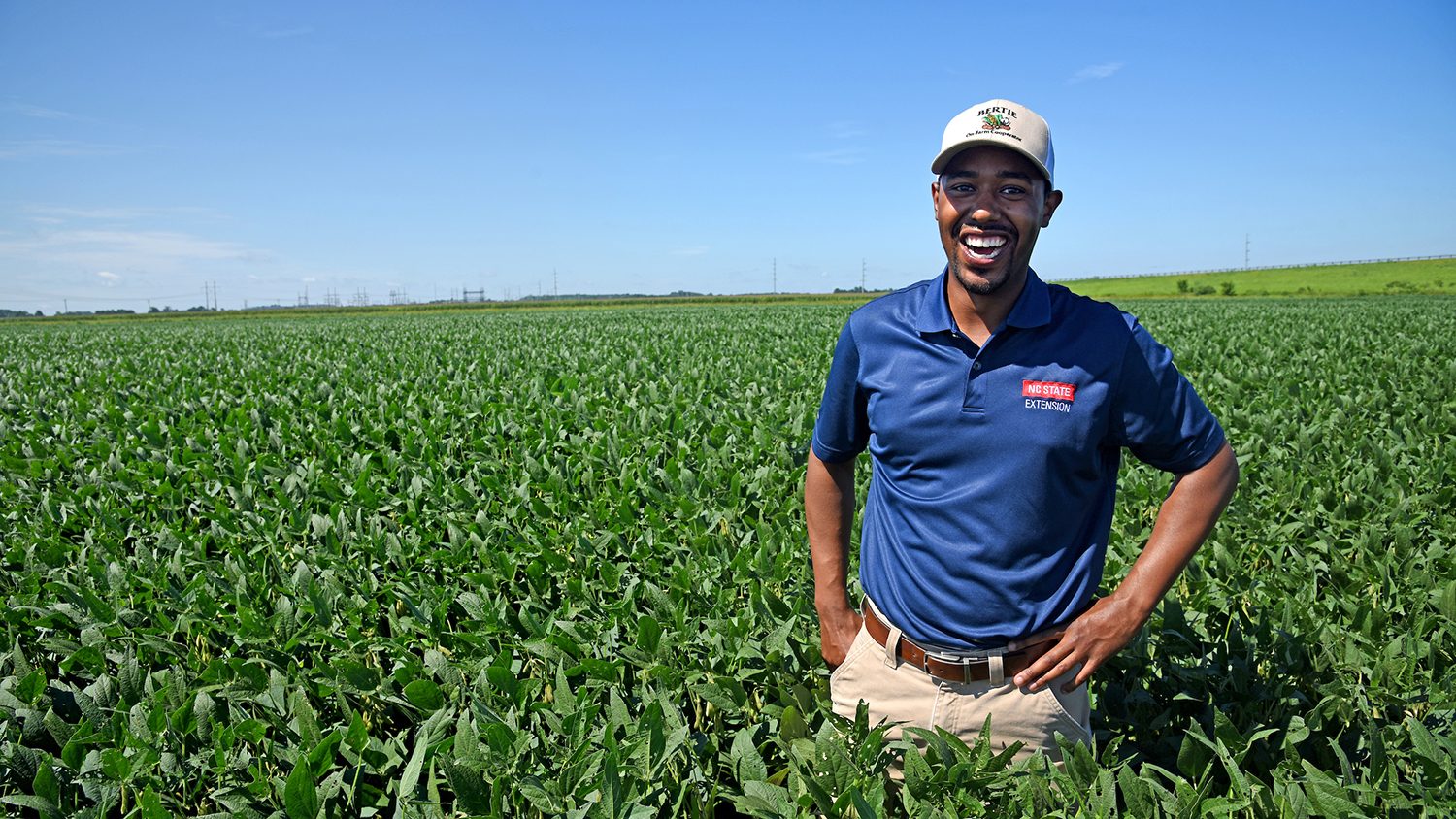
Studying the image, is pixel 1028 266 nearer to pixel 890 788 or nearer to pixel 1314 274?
pixel 890 788

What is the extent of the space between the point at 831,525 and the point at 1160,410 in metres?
1.08

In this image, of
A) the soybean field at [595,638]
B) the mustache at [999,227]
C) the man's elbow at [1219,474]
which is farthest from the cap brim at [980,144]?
the soybean field at [595,638]

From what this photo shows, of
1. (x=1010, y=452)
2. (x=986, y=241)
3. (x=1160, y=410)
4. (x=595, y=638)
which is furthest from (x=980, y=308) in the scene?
(x=595, y=638)

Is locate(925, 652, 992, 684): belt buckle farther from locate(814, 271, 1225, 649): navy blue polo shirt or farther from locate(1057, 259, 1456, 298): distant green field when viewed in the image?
locate(1057, 259, 1456, 298): distant green field

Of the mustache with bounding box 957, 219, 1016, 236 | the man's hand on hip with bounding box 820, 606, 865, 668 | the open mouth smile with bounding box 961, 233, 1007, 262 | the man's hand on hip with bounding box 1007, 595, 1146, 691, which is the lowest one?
the man's hand on hip with bounding box 820, 606, 865, 668

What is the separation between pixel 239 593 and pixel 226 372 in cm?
1276

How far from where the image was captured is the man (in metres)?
2.29

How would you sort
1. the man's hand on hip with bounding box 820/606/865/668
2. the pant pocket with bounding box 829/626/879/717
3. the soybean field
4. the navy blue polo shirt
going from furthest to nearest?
→ 1. the man's hand on hip with bounding box 820/606/865/668
2. the pant pocket with bounding box 829/626/879/717
3. the soybean field
4. the navy blue polo shirt

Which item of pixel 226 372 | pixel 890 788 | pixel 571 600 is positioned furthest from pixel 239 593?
pixel 226 372

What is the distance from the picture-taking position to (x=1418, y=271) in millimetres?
83688

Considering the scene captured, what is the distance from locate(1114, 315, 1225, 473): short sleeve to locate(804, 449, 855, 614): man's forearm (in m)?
0.89

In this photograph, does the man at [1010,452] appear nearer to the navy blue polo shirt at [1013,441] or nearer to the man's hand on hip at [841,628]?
the navy blue polo shirt at [1013,441]

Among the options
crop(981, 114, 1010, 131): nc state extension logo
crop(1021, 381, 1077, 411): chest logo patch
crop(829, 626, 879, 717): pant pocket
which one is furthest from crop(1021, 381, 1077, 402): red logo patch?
crop(829, 626, 879, 717): pant pocket

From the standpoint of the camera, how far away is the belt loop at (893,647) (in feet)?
8.52
